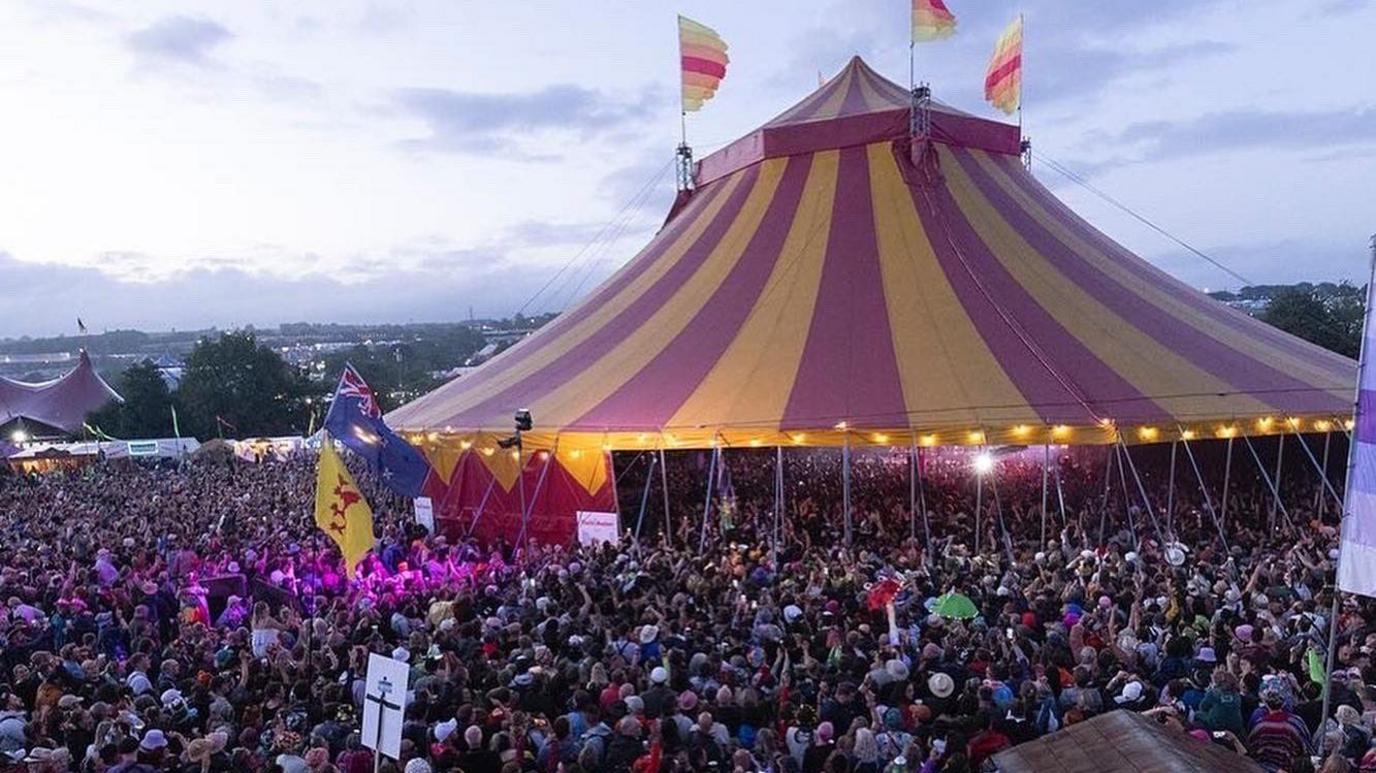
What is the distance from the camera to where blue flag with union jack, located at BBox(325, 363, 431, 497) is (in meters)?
10.7

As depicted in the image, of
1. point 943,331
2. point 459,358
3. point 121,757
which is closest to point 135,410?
point 943,331

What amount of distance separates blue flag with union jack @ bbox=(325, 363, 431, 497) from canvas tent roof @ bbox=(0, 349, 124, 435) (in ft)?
114

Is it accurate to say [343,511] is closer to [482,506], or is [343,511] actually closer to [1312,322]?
[482,506]

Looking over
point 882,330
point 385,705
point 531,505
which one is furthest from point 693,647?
point 882,330

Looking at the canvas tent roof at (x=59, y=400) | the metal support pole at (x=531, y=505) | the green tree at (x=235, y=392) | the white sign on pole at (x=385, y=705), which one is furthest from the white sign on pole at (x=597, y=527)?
the green tree at (x=235, y=392)

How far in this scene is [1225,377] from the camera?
40.0ft

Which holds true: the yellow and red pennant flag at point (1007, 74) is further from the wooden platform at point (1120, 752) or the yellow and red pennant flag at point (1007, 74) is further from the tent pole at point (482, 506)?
the wooden platform at point (1120, 752)

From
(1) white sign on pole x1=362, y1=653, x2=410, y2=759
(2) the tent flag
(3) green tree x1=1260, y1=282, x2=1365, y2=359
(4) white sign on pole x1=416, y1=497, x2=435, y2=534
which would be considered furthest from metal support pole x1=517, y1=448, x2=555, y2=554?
(3) green tree x1=1260, y1=282, x2=1365, y2=359

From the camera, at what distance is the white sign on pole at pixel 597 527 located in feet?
38.8

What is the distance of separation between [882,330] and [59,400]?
3875 cm

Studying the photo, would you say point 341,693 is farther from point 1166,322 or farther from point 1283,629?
point 1166,322

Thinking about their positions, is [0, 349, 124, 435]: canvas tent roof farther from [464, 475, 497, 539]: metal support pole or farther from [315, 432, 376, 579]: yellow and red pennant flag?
[315, 432, 376, 579]: yellow and red pennant flag

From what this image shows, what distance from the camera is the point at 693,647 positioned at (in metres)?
6.63

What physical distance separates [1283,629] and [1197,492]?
28.8ft
